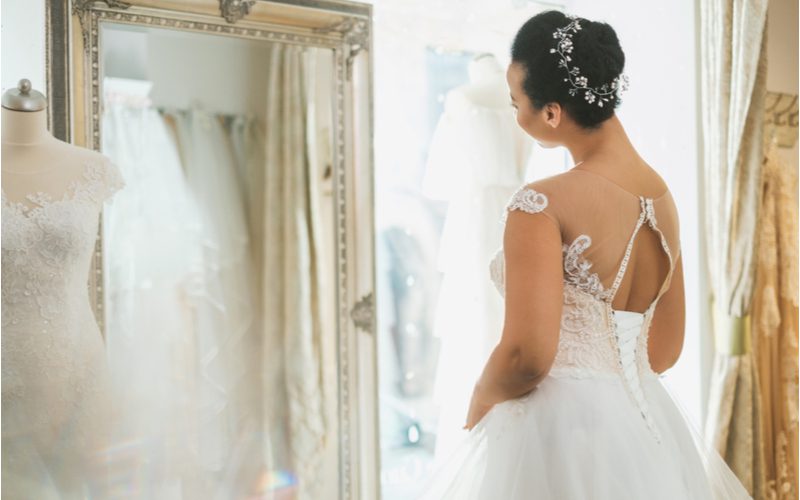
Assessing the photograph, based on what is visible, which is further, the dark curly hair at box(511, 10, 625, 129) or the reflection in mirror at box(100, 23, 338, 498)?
the reflection in mirror at box(100, 23, 338, 498)

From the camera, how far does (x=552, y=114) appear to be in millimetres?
1557

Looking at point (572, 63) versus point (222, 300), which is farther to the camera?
point (222, 300)

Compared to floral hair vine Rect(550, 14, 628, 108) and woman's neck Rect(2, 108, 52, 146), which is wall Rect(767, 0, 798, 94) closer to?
floral hair vine Rect(550, 14, 628, 108)

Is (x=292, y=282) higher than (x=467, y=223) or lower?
lower

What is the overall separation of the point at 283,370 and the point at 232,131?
72cm

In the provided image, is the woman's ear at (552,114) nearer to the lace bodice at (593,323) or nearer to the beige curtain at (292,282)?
the lace bodice at (593,323)

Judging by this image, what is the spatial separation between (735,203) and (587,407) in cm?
146

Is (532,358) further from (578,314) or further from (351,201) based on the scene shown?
(351,201)

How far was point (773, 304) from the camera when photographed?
2703 millimetres

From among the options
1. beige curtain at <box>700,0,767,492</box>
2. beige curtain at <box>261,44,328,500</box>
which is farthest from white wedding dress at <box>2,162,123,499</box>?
beige curtain at <box>700,0,767,492</box>

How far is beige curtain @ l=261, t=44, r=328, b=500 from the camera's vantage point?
2229mm

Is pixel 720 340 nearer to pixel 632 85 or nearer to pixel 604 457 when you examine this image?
pixel 632 85

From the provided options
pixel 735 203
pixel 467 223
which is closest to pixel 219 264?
pixel 467 223

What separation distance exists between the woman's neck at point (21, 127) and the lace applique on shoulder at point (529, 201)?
43.9 inches
